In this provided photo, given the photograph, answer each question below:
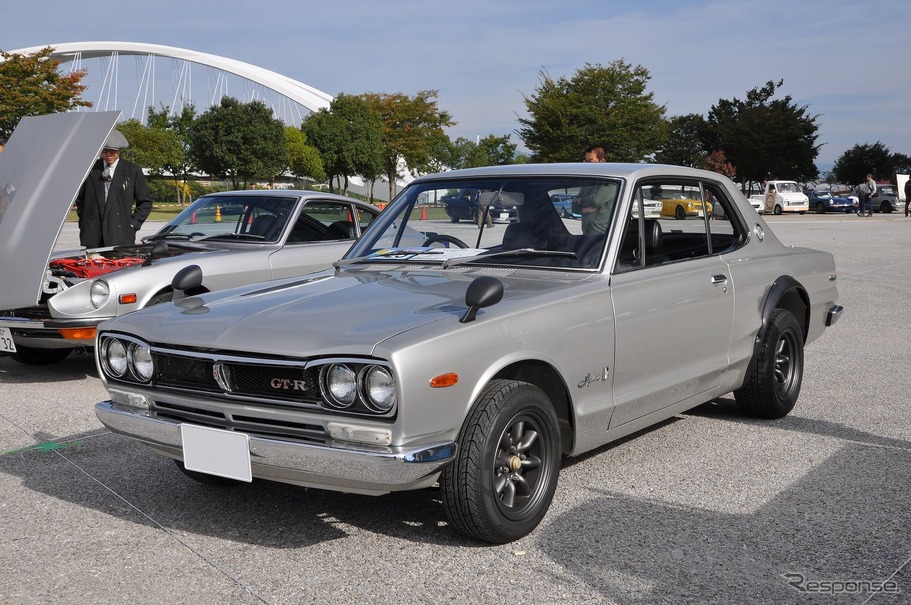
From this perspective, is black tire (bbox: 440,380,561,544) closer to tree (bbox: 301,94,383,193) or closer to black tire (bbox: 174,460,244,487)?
black tire (bbox: 174,460,244,487)

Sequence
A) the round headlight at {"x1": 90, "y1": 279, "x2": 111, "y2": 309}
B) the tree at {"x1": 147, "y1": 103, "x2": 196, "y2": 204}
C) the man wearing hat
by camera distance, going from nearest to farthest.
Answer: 1. the round headlight at {"x1": 90, "y1": 279, "x2": 111, "y2": 309}
2. the man wearing hat
3. the tree at {"x1": 147, "y1": 103, "x2": 196, "y2": 204}

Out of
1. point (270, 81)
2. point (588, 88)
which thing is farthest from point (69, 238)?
point (270, 81)

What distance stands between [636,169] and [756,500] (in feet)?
5.75

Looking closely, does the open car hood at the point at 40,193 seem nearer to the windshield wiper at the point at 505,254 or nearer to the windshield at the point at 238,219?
the windshield at the point at 238,219

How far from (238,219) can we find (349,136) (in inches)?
2301

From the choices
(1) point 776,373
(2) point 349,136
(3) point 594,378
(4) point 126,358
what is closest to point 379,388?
(3) point 594,378

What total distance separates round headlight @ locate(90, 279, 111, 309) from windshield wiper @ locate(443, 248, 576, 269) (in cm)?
332

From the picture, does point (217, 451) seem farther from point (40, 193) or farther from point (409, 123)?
point (409, 123)

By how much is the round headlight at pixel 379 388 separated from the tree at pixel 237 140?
2089 inches

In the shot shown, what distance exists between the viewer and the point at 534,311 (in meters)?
3.70

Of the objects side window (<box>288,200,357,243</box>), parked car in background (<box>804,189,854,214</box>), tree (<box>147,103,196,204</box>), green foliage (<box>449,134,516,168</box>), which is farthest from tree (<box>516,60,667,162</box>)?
side window (<box>288,200,357,243</box>)

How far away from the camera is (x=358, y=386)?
3197mm

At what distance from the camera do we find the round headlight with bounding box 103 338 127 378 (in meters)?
3.87

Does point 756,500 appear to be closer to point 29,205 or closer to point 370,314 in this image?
point 370,314
